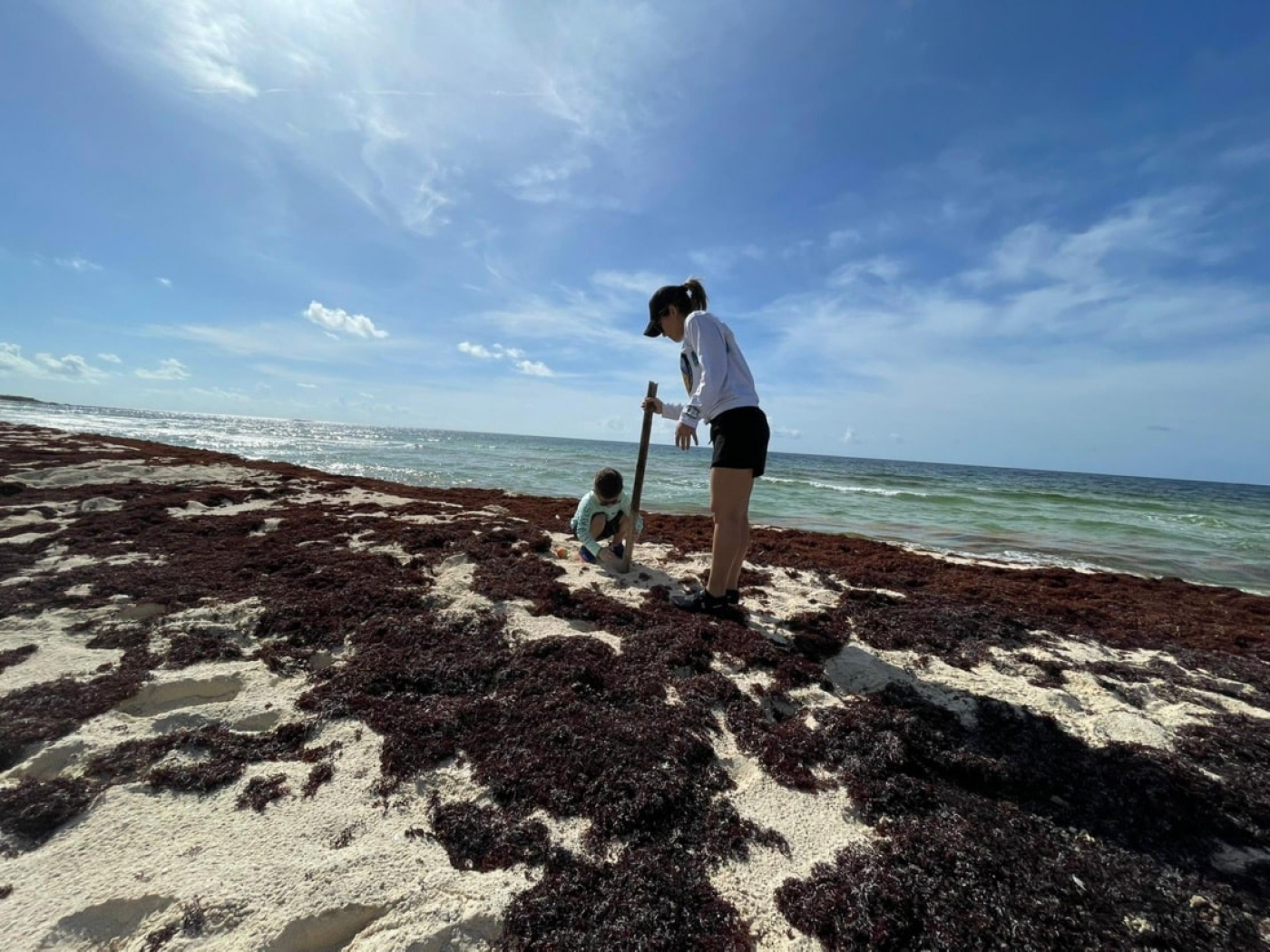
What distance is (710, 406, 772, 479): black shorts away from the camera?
12.1ft

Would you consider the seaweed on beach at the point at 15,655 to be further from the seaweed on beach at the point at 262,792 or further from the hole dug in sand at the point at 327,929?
the hole dug in sand at the point at 327,929

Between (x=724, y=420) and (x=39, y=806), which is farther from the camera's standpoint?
(x=724, y=420)

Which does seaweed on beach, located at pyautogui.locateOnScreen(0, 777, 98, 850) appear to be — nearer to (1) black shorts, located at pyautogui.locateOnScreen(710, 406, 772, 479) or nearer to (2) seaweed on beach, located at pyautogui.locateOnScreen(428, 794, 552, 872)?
(2) seaweed on beach, located at pyautogui.locateOnScreen(428, 794, 552, 872)

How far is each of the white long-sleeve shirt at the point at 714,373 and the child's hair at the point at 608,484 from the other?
64.5 inches

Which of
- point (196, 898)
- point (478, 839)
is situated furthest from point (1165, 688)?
point (196, 898)

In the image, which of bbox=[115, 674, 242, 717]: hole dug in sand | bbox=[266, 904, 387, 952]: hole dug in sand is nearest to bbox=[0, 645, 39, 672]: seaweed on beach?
bbox=[115, 674, 242, 717]: hole dug in sand

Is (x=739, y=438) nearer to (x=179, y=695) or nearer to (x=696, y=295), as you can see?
(x=696, y=295)

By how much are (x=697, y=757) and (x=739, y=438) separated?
2.12 m

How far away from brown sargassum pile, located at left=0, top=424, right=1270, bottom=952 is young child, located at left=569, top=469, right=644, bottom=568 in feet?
2.56

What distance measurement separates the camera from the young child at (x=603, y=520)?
5.21 meters

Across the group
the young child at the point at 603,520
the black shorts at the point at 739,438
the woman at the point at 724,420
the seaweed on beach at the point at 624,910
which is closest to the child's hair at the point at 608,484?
the young child at the point at 603,520

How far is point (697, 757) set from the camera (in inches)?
92.7

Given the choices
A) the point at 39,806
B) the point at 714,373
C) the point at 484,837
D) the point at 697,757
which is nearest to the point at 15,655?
the point at 39,806

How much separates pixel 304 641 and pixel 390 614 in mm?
529
